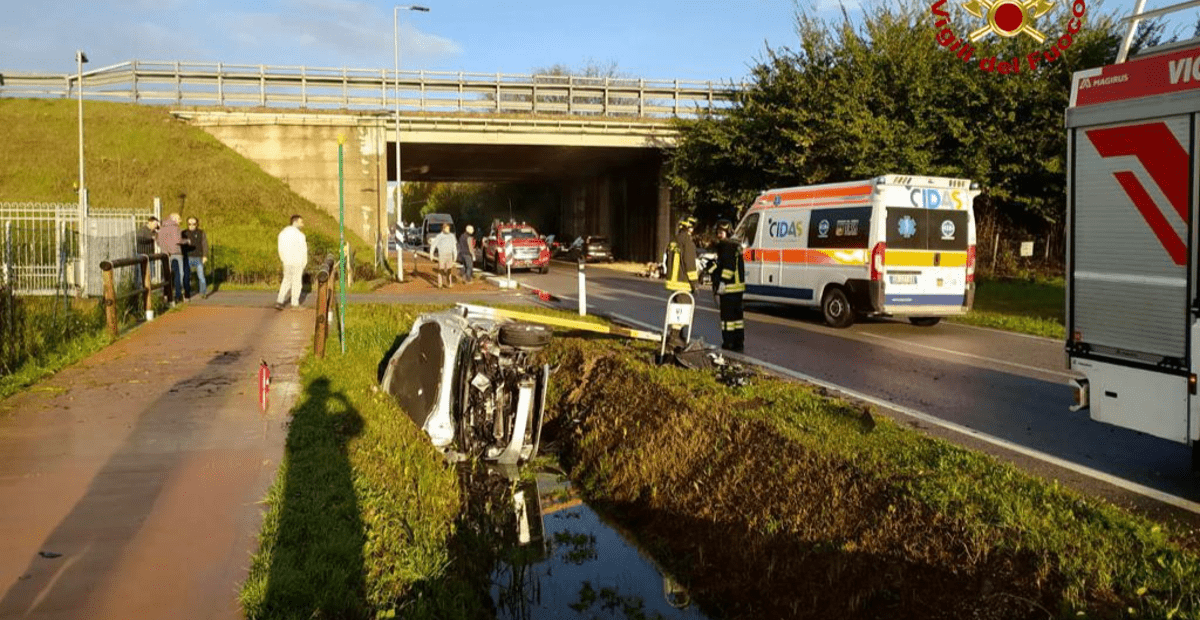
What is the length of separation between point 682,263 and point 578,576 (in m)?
6.62

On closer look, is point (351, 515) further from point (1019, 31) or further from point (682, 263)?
point (1019, 31)

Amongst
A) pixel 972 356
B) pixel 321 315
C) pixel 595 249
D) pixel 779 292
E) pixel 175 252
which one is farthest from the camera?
pixel 595 249

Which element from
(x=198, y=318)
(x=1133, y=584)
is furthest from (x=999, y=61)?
(x=1133, y=584)

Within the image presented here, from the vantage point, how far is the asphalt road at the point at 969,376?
7.25 m

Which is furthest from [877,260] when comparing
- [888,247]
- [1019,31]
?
[1019,31]

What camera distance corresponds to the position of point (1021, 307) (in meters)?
20.3

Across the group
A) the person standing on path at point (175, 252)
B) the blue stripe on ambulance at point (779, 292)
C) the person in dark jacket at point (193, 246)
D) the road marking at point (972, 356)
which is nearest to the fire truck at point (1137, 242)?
the road marking at point (972, 356)

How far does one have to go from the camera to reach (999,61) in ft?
95.3

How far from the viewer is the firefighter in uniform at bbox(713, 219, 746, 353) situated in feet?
40.5

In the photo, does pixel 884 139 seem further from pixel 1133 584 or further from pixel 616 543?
pixel 1133 584

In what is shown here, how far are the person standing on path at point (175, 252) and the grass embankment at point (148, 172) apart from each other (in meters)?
8.91

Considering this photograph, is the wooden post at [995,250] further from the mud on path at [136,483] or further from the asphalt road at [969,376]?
the mud on path at [136,483]

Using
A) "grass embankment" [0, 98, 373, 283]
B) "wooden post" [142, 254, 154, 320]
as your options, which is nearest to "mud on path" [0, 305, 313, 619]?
"wooden post" [142, 254, 154, 320]

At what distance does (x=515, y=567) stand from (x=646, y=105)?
117ft
